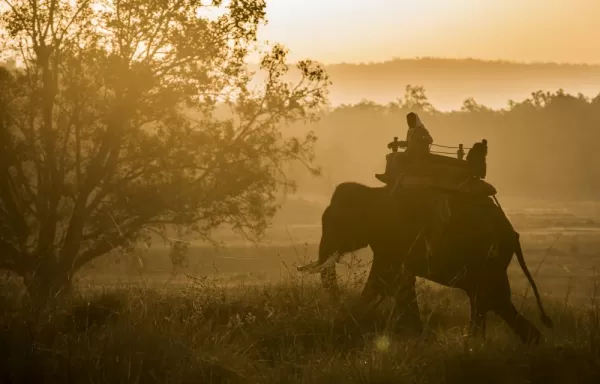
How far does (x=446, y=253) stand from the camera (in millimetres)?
11242

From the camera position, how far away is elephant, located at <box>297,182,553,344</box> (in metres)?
10.8

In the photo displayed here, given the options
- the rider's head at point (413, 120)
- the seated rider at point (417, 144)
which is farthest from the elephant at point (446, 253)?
the rider's head at point (413, 120)

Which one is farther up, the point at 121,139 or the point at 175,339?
the point at 121,139

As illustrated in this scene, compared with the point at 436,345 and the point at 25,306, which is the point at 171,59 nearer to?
the point at 25,306

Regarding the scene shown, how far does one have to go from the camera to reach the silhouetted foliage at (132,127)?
1898 cm

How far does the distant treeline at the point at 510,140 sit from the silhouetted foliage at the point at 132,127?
298ft

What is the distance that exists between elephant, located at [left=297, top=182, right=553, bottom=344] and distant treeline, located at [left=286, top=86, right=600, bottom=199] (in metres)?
98.9

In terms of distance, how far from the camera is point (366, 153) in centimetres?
15875

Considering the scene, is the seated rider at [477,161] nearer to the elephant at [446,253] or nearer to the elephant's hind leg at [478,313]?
the elephant at [446,253]

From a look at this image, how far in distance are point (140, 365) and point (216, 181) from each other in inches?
495

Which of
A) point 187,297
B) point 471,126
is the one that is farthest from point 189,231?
point 471,126

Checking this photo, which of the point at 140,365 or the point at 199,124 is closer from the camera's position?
the point at 140,365

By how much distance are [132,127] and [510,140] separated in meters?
136

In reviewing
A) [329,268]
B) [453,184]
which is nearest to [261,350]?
[329,268]
